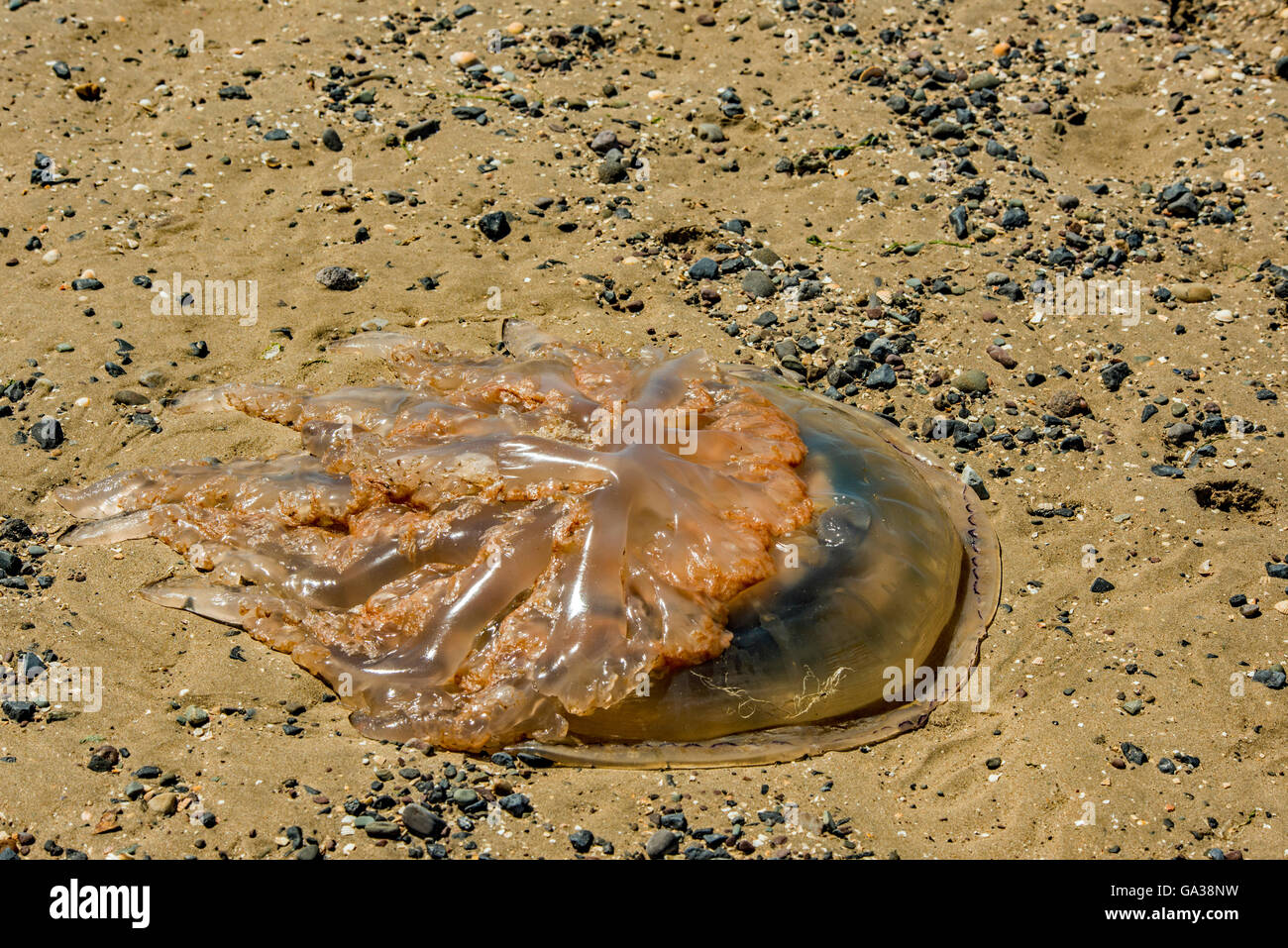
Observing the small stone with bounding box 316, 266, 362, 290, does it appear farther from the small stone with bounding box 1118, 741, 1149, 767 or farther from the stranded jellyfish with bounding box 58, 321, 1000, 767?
the small stone with bounding box 1118, 741, 1149, 767

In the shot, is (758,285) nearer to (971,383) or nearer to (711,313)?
(711,313)

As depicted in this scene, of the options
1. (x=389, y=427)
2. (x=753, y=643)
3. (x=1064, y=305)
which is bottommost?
(x=753, y=643)

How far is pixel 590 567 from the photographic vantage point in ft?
15.4

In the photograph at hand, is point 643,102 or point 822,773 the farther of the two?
point 643,102

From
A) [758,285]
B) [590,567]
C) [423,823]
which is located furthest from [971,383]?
[423,823]

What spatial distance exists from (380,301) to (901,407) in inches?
128

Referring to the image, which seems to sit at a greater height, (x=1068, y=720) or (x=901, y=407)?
(x=901, y=407)

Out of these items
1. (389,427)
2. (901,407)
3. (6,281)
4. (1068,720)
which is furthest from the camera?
(6,281)

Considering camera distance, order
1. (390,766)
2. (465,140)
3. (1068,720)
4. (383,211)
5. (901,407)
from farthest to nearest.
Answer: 1. (465,140)
2. (383,211)
3. (901,407)
4. (1068,720)
5. (390,766)

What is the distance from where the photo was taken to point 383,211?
7730mm

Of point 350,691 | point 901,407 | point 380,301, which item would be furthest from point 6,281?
point 901,407

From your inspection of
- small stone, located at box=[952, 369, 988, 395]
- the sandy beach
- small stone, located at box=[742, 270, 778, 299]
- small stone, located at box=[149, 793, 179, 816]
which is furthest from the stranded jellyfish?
small stone, located at box=[742, 270, 778, 299]

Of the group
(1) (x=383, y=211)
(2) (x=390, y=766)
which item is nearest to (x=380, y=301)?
(1) (x=383, y=211)

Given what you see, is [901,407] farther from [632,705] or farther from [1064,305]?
[632,705]
